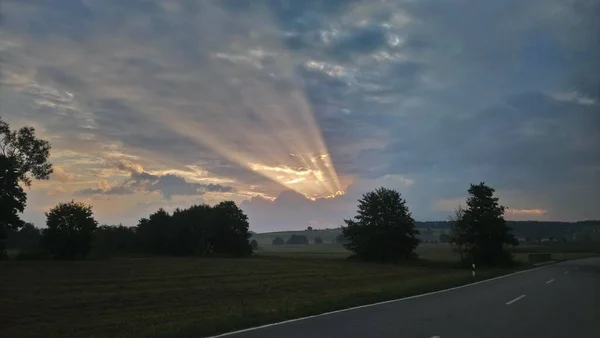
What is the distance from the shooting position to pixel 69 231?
57.2 metres

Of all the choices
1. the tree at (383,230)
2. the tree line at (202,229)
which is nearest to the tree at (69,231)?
the tree line at (202,229)

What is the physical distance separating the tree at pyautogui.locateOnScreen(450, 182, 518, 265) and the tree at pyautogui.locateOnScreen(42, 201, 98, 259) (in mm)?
46748

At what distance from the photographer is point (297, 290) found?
2719cm

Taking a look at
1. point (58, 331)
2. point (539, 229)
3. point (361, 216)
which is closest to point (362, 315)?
point (58, 331)

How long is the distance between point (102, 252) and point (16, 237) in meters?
18.7

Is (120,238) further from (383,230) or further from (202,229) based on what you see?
(383,230)

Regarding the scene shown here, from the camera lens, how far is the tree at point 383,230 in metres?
77.6

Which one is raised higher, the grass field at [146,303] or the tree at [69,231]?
the tree at [69,231]

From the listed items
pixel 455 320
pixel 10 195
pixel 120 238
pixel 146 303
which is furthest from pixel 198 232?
pixel 455 320

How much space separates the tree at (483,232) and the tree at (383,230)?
32.9 feet

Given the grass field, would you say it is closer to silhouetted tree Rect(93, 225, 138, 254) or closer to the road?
the road

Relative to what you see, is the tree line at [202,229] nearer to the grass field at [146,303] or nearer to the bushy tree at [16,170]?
the bushy tree at [16,170]

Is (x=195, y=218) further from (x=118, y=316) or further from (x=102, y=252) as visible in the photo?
(x=118, y=316)

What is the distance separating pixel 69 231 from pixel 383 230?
44.3 meters
